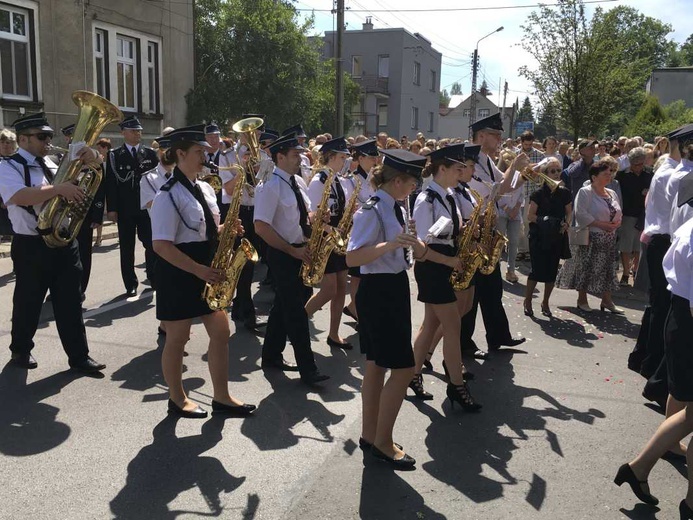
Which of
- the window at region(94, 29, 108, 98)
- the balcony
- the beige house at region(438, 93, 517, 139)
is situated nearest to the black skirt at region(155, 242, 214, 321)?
the window at region(94, 29, 108, 98)

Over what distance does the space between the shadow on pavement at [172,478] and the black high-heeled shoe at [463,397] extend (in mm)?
1852

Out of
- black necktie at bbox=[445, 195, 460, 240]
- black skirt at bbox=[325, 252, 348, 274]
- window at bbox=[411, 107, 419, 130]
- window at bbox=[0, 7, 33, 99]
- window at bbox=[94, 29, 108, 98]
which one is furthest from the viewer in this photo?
window at bbox=[411, 107, 419, 130]

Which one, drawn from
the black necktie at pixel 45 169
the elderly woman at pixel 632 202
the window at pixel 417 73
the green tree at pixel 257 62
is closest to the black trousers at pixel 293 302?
the black necktie at pixel 45 169

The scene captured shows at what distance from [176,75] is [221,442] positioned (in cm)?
1871

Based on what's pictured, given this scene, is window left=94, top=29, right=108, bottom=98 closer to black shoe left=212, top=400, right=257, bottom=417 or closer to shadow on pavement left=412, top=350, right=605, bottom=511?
black shoe left=212, top=400, right=257, bottom=417

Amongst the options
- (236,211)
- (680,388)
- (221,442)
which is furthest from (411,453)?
(236,211)

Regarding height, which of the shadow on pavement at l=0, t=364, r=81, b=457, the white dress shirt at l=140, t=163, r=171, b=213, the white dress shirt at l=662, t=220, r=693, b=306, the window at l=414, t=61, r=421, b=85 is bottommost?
the shadow on pavement at l=0, t=364, r=81, b=457

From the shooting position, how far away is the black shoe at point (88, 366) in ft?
18.7

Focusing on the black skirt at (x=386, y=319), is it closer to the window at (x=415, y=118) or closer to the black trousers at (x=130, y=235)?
the black trousers at (x=130, y=235)

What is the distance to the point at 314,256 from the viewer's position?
5.66m

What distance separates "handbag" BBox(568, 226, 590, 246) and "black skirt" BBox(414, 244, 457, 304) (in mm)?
3881

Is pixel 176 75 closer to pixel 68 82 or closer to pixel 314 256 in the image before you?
pixel 68 82

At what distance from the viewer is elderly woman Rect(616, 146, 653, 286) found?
9969 millimetres

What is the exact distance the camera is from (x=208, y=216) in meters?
4.68
